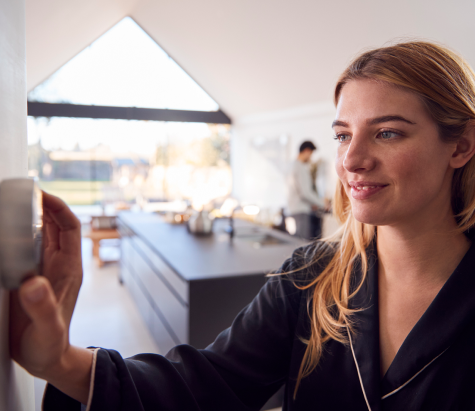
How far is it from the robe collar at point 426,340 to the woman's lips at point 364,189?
0.26 meters

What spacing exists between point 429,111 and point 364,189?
215 mm

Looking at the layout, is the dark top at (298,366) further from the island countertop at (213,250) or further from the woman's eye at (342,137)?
the island countertop at (213,250)

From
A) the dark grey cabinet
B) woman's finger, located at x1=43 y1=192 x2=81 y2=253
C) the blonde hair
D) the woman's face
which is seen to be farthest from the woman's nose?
the dark grey cabinet

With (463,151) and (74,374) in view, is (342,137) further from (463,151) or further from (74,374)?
(74,374)

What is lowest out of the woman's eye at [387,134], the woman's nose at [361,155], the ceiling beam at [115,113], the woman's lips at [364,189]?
the woman's lips at [364,189]

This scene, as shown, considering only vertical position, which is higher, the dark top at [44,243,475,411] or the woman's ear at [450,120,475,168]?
the woman's ear at [450,120,475,168]

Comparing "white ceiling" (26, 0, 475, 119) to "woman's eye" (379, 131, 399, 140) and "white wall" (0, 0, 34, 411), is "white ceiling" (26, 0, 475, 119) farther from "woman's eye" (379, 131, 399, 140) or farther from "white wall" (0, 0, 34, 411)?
"white wall" (0, 0, 34, 411)

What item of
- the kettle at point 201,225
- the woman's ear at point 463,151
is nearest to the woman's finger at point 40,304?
the woman's ear at point 463,151

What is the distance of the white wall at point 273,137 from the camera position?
20.6 feet

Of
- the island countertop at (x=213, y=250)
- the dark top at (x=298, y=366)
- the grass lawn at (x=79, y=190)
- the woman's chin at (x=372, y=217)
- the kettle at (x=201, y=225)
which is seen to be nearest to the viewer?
the dark top at (x=298, y=366)

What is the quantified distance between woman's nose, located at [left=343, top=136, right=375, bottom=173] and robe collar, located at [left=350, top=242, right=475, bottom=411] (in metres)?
0.32

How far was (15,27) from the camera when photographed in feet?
1.92

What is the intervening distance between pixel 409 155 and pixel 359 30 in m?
4.04

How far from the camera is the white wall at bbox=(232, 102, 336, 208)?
6.27 meters
